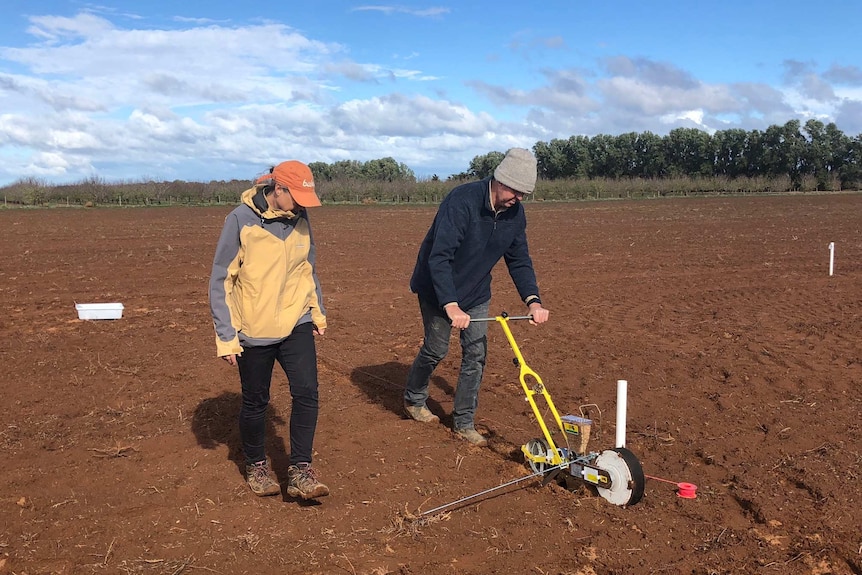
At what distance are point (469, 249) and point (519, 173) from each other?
83 centimetres

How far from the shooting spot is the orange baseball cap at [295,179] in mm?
4461

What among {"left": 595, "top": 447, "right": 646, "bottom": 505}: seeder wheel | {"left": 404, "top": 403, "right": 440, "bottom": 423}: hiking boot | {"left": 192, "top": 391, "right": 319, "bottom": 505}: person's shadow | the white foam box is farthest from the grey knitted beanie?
the white foam box

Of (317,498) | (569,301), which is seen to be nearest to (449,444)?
(317,498)

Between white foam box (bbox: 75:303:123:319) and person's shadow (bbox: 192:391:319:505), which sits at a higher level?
white foam box (bbox: 75:303:123:319)

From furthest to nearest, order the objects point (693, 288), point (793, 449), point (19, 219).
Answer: point (19, 219) < point (693, 288) < point (793, 449)

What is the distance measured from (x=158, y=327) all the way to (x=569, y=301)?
22.2 feet

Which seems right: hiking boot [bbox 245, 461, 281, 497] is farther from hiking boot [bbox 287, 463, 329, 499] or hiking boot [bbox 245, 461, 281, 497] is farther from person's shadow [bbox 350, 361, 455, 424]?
person's shadow [bbox 350, 361, 455, 424]

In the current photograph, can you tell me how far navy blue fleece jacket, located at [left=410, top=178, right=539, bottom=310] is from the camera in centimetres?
558

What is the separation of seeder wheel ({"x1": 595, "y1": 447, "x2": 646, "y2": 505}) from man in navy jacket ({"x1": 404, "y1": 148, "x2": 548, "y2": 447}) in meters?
1.13

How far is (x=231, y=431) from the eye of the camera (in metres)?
6.34

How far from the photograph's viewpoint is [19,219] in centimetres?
3769

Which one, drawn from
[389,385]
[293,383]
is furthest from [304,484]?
[389,385]

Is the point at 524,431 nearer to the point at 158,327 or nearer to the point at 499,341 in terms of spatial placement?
the point at 499,341

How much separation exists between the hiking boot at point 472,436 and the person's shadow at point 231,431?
1426 mm
